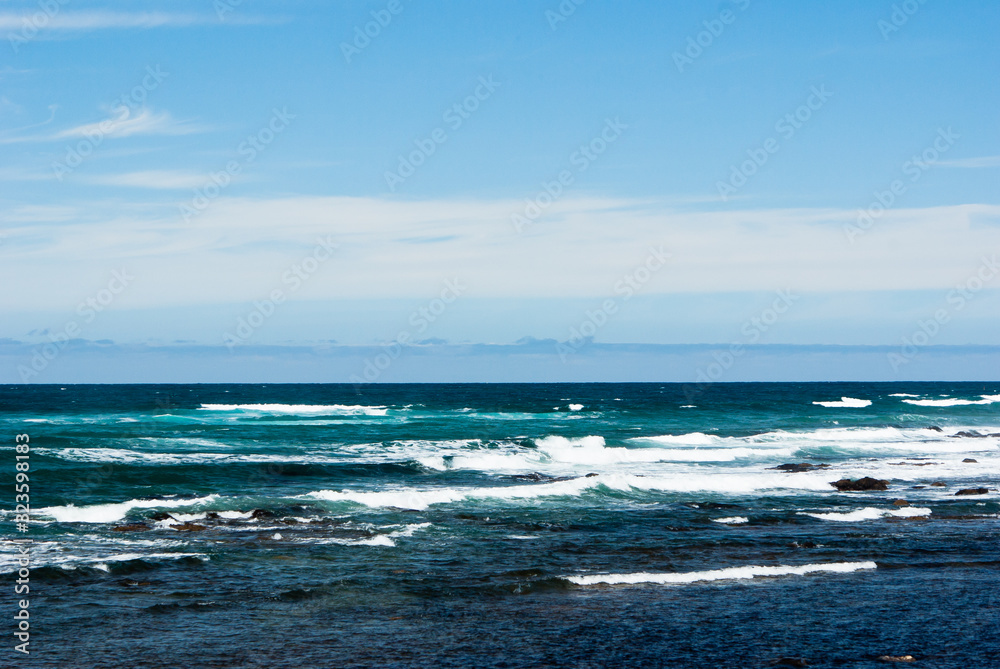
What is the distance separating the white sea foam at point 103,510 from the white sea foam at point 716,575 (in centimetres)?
1217

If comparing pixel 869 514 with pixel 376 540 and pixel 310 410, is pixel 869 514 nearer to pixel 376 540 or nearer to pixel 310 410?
pixel 376 540

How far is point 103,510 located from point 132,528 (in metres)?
2.92

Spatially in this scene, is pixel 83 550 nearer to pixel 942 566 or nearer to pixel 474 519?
pixel 474 519

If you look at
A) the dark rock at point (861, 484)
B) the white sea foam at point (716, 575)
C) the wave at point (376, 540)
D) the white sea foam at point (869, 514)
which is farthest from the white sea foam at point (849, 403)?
the white sea foam at point (716, 575)

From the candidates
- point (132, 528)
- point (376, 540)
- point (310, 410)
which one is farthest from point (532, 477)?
point (310, 410)

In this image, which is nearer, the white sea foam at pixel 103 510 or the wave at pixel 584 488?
the white sea foam at pixel 103 510

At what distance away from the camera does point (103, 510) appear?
23.3 m

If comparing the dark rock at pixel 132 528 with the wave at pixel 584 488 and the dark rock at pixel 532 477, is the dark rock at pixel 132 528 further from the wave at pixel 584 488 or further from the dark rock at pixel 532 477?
the dark rock at pixel 532 477

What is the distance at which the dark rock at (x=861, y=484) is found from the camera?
28812mm

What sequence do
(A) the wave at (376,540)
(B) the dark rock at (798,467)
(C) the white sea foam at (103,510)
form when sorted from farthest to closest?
(B) the dark rock at (798,467)
(C) the white sea foam at (103,510)
(A) the wave at (376,540)

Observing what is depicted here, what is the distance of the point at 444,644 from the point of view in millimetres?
12133

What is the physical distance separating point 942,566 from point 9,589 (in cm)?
1546

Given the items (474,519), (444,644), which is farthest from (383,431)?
Result: (444,644)

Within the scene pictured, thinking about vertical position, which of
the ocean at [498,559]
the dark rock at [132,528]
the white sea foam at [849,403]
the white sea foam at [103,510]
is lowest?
the ocean at [498,559]
